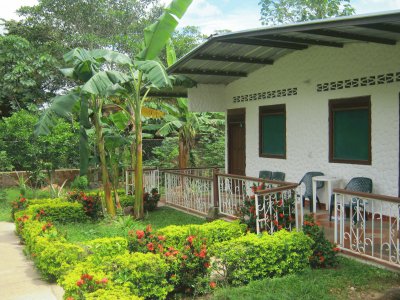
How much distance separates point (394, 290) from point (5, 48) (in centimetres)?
1665

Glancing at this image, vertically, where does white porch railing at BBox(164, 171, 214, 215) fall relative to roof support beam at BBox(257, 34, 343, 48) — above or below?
below

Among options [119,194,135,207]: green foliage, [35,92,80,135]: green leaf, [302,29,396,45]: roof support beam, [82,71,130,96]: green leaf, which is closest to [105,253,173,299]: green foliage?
[82,71,130,96]: green leaf

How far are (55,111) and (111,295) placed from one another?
5.08 meters

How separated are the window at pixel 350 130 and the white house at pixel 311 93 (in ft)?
0.07

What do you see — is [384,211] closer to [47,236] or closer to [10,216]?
[47,236]

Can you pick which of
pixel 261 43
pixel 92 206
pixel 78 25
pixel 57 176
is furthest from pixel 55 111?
pixel 78 25

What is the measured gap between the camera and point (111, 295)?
421cm

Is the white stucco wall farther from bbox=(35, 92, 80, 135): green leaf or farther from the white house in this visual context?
bbox=(35, 92, 80, 135): green leaf

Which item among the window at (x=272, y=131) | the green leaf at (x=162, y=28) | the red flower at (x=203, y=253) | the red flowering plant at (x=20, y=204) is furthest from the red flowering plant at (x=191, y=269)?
the red flowering plant at (x=20, y=204)

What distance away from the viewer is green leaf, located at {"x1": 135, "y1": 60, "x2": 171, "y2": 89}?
8.05m

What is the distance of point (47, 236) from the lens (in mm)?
7004

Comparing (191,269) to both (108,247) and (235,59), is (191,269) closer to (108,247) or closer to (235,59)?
(108,247)

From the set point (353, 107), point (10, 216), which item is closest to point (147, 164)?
point (10, 216)

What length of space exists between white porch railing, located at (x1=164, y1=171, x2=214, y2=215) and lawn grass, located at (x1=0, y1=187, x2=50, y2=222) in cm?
444
